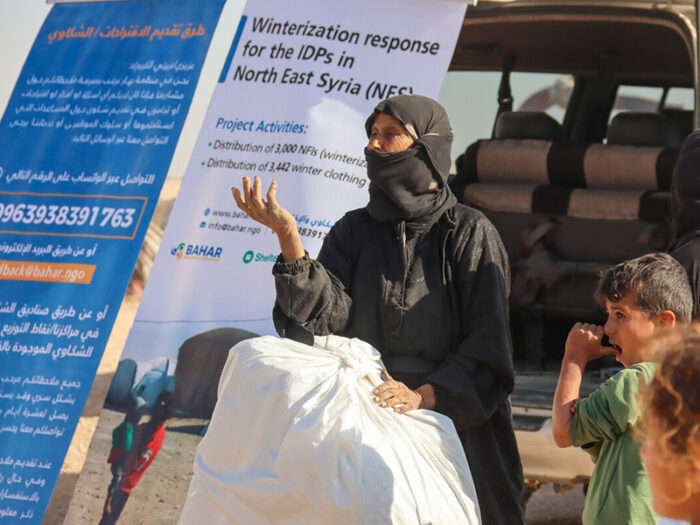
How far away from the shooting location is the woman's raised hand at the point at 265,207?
284 cm

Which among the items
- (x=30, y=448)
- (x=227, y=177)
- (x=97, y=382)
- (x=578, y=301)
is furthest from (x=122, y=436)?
(x=97, y=382)

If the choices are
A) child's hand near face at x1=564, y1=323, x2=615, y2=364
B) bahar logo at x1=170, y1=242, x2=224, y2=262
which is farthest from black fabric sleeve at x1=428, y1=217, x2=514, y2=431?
bahar logo at x1=170, y1=242, x2=224, y2=262

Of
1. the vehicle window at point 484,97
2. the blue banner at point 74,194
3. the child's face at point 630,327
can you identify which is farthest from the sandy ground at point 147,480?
the vehicle window at point 484,97

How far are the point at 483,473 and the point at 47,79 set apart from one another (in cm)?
318

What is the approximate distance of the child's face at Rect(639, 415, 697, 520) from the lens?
165 centimetres

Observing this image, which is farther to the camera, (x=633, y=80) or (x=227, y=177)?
(x=633, y=80)

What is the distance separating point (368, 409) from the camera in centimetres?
269

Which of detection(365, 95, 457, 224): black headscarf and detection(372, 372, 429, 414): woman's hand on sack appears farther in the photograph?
detection(365, 95, 457, 224): black headscarf

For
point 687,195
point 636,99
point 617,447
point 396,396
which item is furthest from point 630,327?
point 636,99

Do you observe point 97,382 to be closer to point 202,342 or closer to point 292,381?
point 202,342

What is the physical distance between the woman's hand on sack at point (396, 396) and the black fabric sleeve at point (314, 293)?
0.27 metres

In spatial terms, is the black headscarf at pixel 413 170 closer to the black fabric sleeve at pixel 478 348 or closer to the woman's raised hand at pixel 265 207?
the black fabric sleeve at pixel 478 348

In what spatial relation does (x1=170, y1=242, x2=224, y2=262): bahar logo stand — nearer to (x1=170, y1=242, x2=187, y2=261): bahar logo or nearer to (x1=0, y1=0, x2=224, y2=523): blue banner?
(x1=170, y1=242, x2=187, y2=261): bahar logo

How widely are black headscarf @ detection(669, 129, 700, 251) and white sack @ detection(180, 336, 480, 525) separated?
989 millimetres
